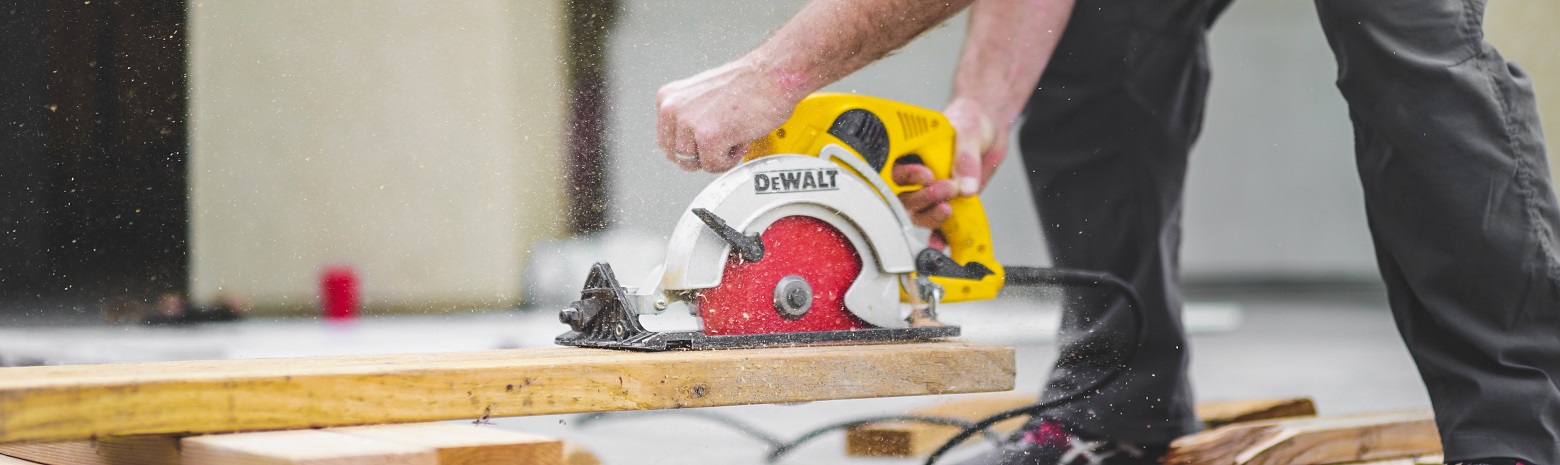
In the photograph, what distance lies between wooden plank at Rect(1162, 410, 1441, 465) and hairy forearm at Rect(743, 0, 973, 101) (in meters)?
0.73

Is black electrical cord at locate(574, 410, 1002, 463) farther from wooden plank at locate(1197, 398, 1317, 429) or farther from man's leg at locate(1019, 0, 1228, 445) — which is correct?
wooden plank at locate(1197, 398, 1317, 429)

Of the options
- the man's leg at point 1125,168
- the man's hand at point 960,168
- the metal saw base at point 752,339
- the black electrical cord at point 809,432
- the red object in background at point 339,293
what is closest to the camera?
the metal saw base at point 752,339

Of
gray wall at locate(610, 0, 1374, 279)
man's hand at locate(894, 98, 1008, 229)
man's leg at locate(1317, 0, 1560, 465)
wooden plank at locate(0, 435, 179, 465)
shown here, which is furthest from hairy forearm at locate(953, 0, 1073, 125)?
gray wall at locate(610, 0, 1374, 279)

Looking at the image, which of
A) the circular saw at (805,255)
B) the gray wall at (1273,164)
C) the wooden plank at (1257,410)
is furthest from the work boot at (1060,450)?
the gray wall at (1273,164)

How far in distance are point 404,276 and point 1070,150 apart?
3.76 ft

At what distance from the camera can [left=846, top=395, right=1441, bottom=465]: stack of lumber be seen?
167cm

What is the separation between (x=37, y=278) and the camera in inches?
62.0

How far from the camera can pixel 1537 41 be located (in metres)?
4.04

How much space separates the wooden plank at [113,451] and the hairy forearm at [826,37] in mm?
724

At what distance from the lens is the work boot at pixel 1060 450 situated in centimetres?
178

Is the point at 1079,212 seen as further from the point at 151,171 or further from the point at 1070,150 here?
the point at 151,171

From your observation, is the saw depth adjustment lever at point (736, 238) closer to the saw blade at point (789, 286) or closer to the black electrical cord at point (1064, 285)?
the saw blade at point (789, 286)

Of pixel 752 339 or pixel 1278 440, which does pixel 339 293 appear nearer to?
pixel 752 339

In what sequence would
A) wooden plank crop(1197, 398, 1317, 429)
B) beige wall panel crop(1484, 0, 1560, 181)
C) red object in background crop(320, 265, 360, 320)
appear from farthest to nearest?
beige wall panel crop(1484, 0, 1560, 181)
red object in background crop(320, 265, 360, 320)
wooden plank crop(1197, 398, 1317, 429)
